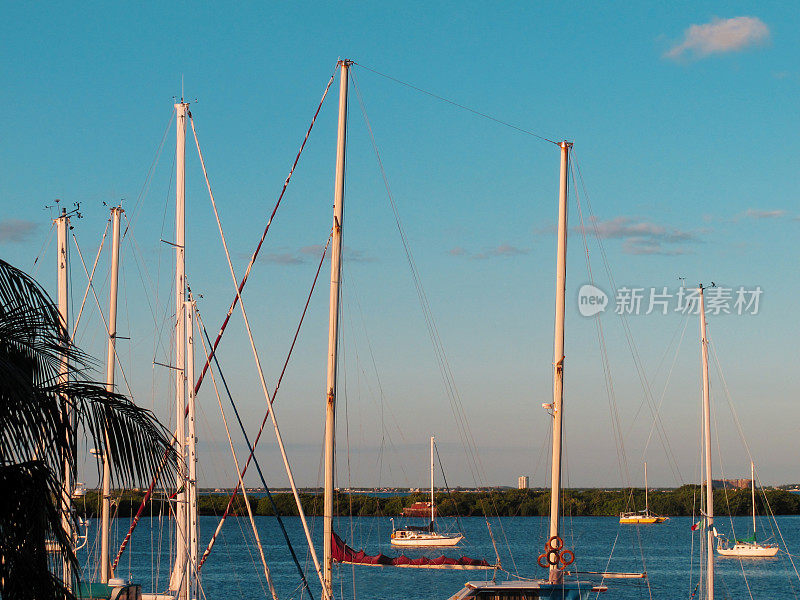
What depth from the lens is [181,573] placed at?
26.8 meters

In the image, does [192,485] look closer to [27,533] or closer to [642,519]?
[27,533]

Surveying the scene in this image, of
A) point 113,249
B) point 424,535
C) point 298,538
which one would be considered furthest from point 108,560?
point 298,538

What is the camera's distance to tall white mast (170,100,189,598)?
26.6 m

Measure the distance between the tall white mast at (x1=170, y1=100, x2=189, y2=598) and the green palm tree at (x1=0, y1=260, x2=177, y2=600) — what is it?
1375 cm

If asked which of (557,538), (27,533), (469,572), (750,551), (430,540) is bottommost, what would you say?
(469,572)

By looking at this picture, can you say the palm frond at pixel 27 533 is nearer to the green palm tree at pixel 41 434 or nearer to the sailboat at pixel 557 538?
the green palm tree at pixel 41 434

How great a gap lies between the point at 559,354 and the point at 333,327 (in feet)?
20.8

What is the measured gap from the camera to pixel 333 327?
2023 centimetres

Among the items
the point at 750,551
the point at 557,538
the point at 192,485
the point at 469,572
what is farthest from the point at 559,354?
the point at 750,551

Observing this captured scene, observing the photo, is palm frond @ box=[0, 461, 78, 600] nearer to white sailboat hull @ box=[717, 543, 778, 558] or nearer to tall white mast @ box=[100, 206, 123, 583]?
tall white mast @ box=[100, 206, 123, 583]

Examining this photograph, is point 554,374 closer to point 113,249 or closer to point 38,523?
point 38,523

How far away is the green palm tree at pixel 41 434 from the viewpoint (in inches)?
449

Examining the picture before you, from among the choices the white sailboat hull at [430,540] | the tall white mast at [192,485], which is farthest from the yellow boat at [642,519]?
the tall white mast at [192,485]

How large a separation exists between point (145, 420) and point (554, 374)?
1294 cm
